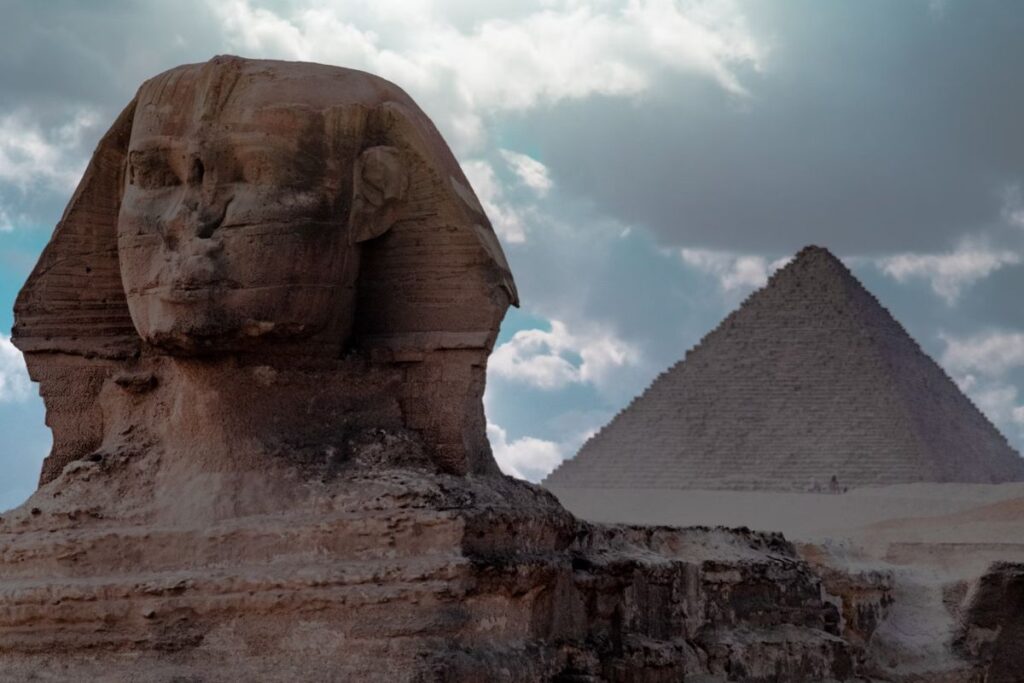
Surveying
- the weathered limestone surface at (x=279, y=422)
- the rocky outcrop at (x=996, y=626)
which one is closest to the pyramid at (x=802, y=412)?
the rocky outcrop at (x=996, y=626)

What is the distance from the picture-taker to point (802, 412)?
11512 cm

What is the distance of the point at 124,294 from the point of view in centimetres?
587

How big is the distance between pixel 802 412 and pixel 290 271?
111 metres

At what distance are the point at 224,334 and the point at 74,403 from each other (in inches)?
34.4

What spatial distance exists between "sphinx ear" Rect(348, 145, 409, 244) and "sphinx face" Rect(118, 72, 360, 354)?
1.2 inches

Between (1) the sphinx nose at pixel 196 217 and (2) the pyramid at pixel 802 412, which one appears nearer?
(1) the sphinx nose at pixel 196 217

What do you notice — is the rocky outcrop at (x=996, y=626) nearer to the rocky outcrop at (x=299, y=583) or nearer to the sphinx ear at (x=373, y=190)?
the rocky outcrop at (x=299, y=583)

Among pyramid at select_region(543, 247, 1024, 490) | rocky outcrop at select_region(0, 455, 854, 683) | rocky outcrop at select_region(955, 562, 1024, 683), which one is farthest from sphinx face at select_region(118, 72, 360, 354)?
pyramid at select_region(543, 247, 1024, 490)

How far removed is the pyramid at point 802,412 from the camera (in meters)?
110

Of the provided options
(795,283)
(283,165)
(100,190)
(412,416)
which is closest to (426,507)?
(412,416)

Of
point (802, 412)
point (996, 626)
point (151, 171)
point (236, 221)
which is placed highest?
point (802, 412)

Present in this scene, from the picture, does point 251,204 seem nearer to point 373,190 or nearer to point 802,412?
point 373,190

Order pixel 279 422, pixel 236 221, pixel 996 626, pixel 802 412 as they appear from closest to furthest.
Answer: pixel 236 221
pixel 279 422
pixel 996 626
pixel 802 412

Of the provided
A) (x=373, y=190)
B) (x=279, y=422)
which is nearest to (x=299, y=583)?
(x=279, y=422)
